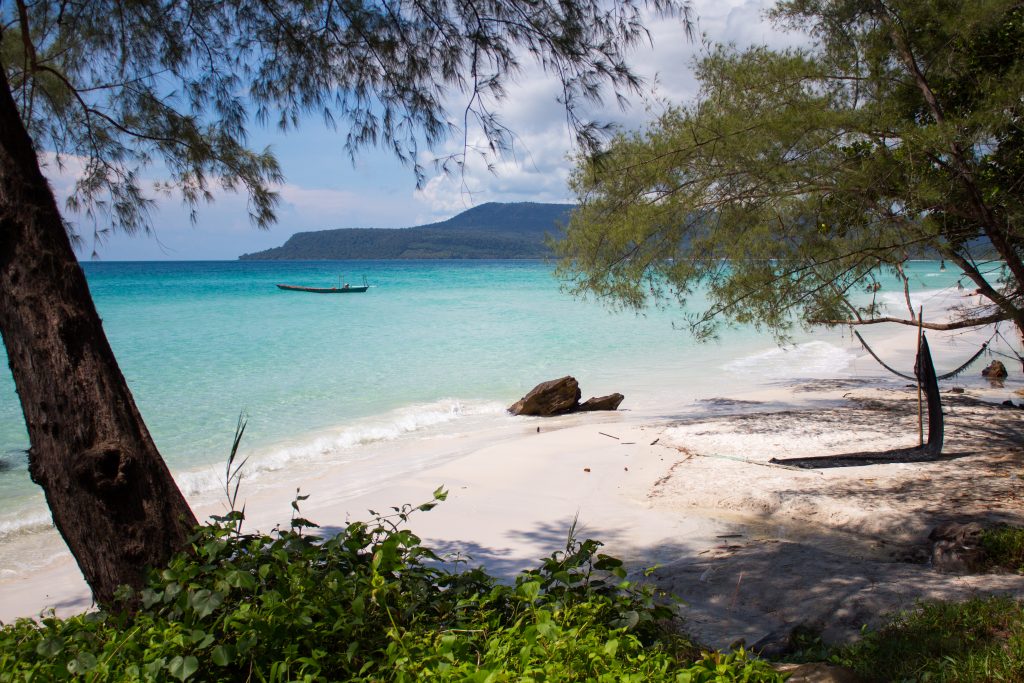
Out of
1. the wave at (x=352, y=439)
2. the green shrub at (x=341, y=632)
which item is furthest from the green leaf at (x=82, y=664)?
the wave at (x=352, y=439)

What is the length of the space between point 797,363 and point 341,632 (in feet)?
43.7

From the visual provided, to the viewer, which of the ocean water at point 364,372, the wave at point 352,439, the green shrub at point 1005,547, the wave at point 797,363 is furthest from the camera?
the wave at point 797,363

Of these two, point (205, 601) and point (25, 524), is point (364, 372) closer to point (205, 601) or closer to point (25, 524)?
point (25, 524)

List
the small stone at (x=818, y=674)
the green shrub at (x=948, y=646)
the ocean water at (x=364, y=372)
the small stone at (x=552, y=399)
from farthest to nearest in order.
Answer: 1. the small stone at (x=552, y=399)
2. the ocean water at (x=364, y=372)
3. the green shrub at (x=948, y=646)
4. the small stone at (x=818, y=674)

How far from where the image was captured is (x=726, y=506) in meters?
4.96

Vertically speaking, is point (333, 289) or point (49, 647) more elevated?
point (333, 289)

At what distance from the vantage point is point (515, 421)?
30.2ft

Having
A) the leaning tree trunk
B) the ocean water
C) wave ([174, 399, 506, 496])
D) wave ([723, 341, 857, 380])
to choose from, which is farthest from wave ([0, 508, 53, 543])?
wave ([723, 341, 857, 380])

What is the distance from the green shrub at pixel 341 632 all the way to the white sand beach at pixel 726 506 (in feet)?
3.52

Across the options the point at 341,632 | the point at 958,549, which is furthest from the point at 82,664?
the point at 958,549

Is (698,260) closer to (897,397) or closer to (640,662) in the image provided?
(897,397)

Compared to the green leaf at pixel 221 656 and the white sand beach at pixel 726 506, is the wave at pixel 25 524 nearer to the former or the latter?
the white sand beach at pixel 726 506

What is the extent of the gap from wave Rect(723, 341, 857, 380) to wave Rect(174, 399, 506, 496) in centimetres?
530

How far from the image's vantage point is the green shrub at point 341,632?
1.73 meters
